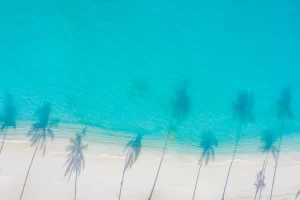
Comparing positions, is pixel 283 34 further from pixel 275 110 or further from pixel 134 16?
pixel 134 16

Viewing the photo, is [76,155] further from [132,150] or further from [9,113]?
[9,113]

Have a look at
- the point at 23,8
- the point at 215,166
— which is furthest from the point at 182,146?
the point at 23,8

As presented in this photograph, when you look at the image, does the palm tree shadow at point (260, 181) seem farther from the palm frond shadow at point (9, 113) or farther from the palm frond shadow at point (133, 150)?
the palm frond shadow at point (9, 113)

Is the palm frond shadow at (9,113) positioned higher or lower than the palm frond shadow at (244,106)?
lower

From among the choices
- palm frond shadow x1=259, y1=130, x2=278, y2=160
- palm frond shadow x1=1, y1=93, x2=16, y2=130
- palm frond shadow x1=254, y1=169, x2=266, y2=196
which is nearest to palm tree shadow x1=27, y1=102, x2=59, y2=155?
palm frond shadow x1=1, y1=93, x2=16, y2=130

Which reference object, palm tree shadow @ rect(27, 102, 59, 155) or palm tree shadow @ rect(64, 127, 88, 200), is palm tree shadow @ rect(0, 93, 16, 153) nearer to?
palm tree shadow @ rect(27, 102, 59, 155)

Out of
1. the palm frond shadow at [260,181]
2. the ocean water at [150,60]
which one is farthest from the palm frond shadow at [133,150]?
the palm frond shadow at [260,181]
